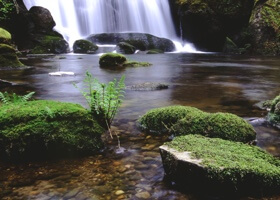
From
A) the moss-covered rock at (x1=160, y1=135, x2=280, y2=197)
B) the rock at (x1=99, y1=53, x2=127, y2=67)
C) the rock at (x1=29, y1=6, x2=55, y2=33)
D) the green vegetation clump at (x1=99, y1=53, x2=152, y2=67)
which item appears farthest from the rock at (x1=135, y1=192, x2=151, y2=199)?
the rock at (x1=29, y1=6, x2=55, y2=33)

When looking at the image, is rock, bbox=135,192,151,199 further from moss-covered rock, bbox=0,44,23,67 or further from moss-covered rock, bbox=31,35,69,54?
moss-covered rock, bbox=31,35,69,54

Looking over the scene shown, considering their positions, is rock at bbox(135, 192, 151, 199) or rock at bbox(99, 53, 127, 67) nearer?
rock at bbox(135, 192, 151, 199)

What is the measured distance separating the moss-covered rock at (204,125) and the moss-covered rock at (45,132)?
1.12 meters

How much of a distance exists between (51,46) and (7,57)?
11.2m

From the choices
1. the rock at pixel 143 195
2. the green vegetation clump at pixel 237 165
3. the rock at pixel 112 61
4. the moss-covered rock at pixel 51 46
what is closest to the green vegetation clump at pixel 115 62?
the rock at pixel 112 61

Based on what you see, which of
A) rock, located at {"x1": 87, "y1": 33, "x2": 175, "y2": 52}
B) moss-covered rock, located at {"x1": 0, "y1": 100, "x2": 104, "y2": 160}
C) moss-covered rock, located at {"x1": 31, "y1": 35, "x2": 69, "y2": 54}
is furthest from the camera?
rock, located at {"x1": 87, "y1": 33, "x2": 175, "y2": 52}

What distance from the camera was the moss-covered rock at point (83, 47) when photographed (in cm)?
2622

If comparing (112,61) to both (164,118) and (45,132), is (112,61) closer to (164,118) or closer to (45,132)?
(164,118)

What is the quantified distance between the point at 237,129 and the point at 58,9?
29940 millimetres

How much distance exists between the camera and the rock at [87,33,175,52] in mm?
29562

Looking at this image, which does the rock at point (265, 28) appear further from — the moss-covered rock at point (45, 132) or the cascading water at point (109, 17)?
the moss-covered rock at point (45, 132)

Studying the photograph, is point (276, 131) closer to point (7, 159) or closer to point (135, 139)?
point (135, 139)

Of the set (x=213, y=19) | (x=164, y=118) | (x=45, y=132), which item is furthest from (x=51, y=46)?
(x=45, y=132)

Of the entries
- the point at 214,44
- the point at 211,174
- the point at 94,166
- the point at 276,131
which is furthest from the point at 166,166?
the point at 214,44
